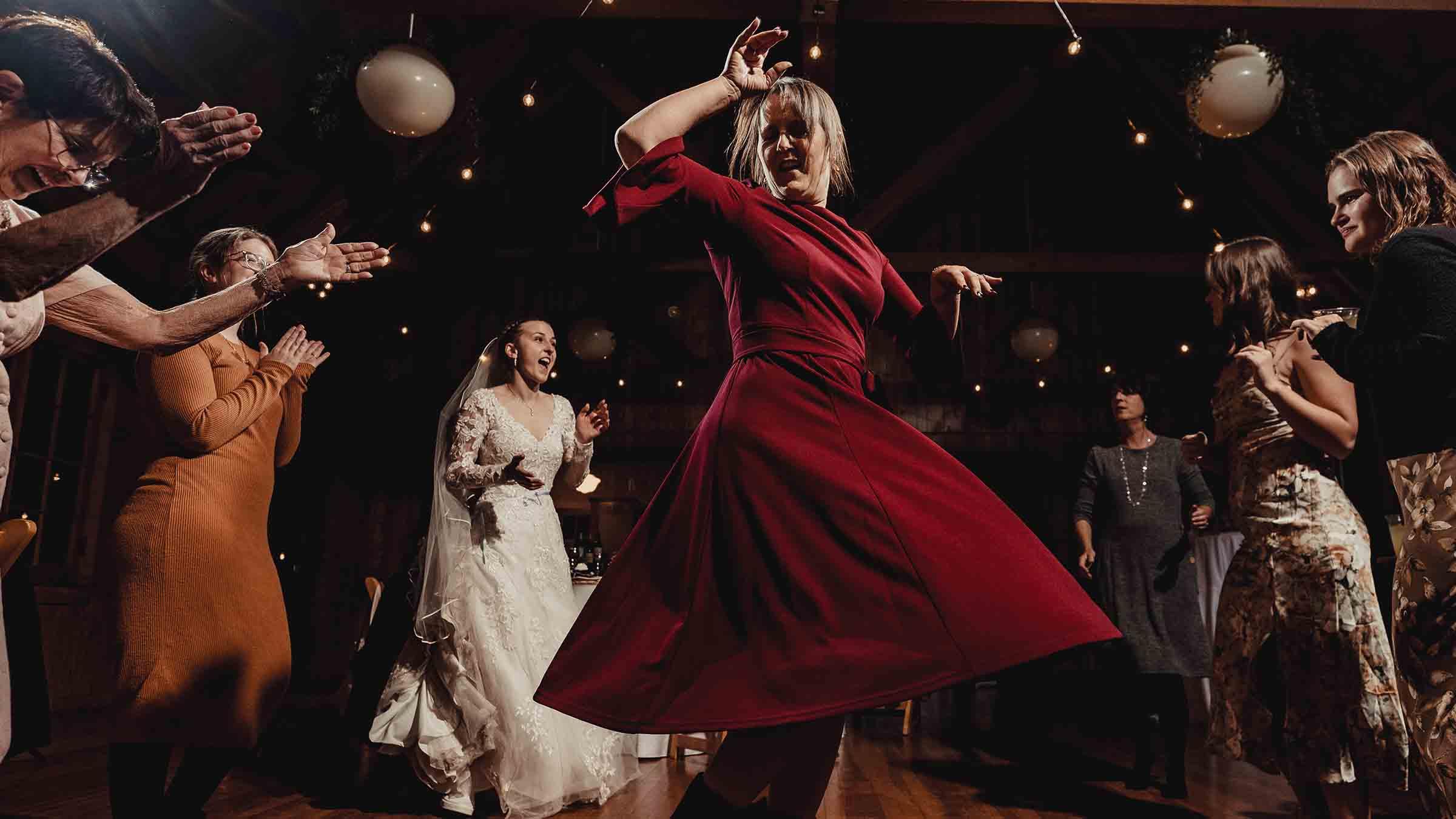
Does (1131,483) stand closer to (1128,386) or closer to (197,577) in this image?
(1128,386)

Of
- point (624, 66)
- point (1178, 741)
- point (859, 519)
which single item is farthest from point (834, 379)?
point (624, 66)

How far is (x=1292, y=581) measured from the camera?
241 centimetres

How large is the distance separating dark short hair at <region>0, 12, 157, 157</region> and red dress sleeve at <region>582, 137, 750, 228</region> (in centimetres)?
58

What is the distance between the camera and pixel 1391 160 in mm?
1761

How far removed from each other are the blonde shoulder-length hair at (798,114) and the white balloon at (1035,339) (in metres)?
6.04

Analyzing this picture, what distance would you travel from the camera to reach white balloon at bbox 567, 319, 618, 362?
292 inches

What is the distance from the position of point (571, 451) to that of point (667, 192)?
2475 mm

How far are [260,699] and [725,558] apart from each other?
4.11ft

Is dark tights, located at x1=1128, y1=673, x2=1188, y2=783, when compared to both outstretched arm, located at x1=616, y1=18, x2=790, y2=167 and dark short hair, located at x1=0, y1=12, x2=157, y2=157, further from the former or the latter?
dark short hair, located at x1=0, y1=12, x2=157, y2=157

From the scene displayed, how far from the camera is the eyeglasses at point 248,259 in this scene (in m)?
2.01

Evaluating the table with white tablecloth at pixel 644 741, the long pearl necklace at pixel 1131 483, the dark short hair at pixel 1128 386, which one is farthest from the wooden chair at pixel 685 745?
the dark short hair at pixel 1128 386

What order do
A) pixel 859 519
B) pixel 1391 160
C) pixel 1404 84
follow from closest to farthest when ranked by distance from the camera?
pixel 859 519, pixel 1391 160, pixel 1404 84

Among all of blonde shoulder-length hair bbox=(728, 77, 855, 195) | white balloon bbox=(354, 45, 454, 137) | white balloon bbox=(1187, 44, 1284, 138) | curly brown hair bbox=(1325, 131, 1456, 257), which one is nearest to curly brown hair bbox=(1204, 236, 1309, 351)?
curly brown hair bbox=(1325, 131, 1456, 257)

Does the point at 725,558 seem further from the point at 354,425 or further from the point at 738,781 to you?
the point at 354,425
